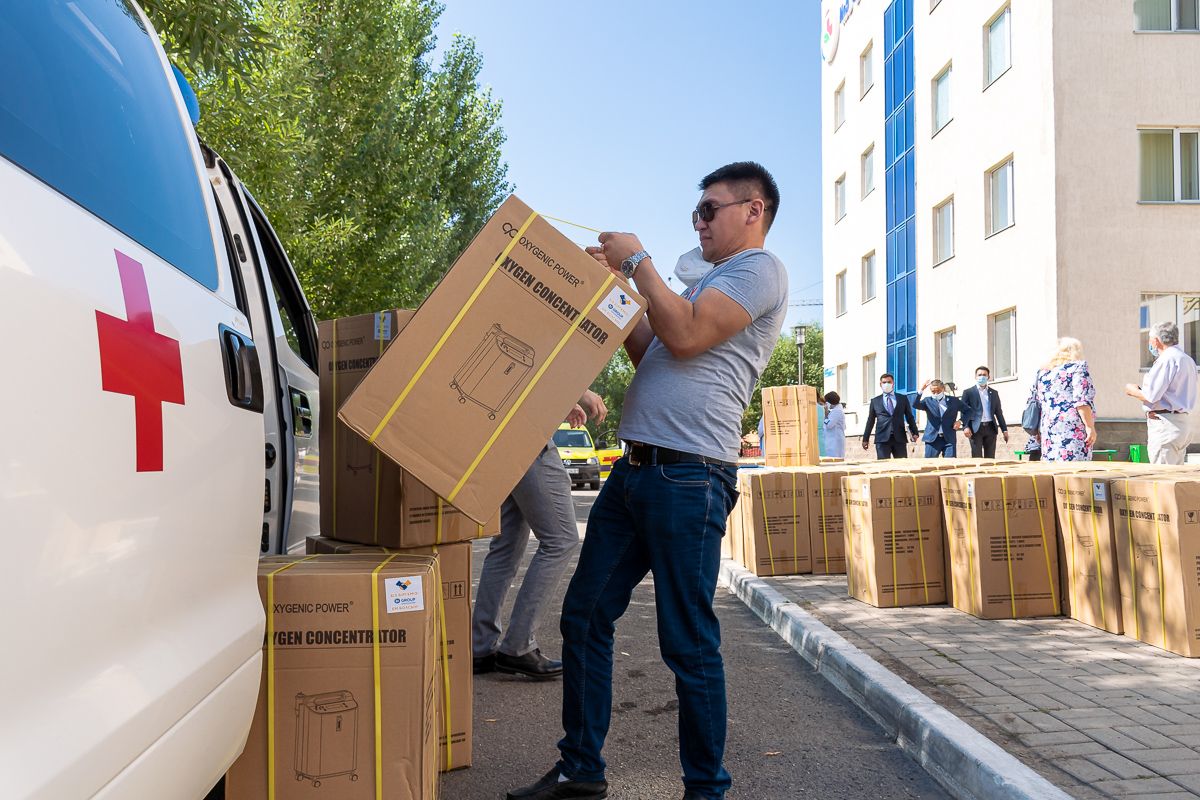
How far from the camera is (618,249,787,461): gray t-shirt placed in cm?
295

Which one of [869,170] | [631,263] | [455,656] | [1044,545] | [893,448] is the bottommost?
[455,656]

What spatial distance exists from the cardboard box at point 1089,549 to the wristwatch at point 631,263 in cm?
328

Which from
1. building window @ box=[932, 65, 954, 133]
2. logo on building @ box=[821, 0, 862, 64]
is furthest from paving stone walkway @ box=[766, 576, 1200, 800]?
logo on building @ box=[821, 0, 862, 64]

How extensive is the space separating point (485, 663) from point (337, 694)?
2.53 metres

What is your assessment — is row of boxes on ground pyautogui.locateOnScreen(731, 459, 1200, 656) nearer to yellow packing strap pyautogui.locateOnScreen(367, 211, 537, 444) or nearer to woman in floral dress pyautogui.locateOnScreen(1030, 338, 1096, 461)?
woman in floral dress pyautogui.locateOnScreen(1030, 338, 1096, 461)

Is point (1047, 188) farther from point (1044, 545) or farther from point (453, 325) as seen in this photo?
point (453, 325)

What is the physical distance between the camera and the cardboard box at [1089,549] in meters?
4.96

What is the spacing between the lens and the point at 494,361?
2.55 metres

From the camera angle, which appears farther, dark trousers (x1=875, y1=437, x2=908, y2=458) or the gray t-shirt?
dark trousers (x1=875, y1=437, x2=908, y2=458)

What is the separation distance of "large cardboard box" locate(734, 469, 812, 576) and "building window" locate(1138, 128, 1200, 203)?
12.4 m

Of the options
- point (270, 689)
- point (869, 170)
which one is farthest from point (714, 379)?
point (869, 170)

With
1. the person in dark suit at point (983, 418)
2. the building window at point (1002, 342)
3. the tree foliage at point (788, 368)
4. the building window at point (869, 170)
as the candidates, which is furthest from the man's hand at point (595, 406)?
the tree foliage at point (788, 368)

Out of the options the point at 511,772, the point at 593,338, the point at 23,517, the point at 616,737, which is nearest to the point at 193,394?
the point at 23,517

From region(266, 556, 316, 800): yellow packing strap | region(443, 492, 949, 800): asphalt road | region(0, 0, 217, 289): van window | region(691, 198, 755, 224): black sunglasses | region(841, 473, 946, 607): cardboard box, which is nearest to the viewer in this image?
region(0, 0, 217, 289): van window
